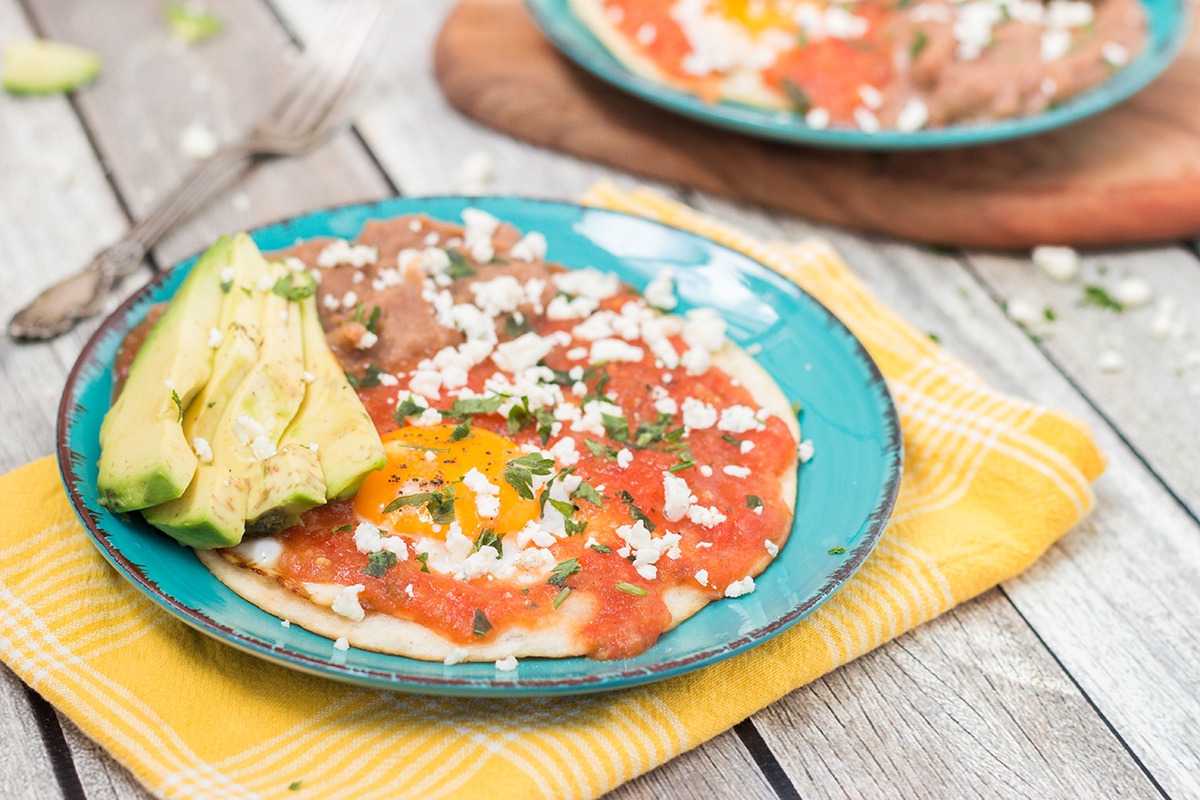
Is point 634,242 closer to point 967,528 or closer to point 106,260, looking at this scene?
point 967,528

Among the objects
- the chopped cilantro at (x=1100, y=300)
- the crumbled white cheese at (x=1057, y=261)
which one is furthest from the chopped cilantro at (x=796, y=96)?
the chopped cilantro at (x=1100, y=300)

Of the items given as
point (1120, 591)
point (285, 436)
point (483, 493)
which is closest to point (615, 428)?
point (483, 493)

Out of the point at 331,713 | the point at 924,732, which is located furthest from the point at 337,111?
the point at 924,732

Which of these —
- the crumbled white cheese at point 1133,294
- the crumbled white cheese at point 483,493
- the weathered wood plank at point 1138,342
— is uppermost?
the crumbled white cheese at point 483,493

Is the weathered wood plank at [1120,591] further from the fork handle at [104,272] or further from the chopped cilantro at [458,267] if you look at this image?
the fork handle at [104,272]

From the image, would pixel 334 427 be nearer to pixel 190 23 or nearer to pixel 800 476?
pixel 800 476

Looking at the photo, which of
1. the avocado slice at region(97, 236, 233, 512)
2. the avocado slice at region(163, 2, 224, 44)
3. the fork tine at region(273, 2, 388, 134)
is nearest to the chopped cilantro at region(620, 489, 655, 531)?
the avocado slice at region(97, 236, 233, 512)

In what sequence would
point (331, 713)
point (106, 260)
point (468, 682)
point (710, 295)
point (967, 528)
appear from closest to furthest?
point (468, 682) → point (331, 713) → point (967, 528) → point (710, 295) → point (106, 260)
